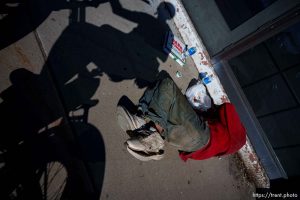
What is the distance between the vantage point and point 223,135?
10.3ft

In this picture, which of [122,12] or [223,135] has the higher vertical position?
[122,12]

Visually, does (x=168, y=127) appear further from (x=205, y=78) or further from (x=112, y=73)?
(x=205, y=78)

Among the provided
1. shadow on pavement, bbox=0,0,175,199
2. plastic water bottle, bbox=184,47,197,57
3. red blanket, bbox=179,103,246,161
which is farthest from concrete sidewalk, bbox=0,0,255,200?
red blanket, bbox=179,103,246,161

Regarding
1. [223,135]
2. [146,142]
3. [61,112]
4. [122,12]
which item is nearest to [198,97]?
[223,135]

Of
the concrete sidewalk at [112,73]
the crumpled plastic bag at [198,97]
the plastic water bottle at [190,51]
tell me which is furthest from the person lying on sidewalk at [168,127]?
the plastic water bottle at [190,51]

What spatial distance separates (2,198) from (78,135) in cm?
83

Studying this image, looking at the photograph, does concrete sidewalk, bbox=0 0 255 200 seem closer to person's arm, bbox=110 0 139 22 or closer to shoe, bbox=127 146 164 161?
person's arm, bbox=110 0 139 22

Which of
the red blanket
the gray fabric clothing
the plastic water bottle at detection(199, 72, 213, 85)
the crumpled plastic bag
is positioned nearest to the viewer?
the gray fabric clothing

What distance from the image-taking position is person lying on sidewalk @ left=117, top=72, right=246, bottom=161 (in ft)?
8.89

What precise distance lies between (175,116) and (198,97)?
1012 mm

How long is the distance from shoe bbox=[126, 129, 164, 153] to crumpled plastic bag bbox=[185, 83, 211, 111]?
0.89 m

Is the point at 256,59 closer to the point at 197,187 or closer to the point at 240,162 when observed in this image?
the point at 240,162

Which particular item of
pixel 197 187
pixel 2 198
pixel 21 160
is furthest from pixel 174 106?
pixel 2 198

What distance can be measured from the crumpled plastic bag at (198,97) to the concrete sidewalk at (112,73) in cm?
15
